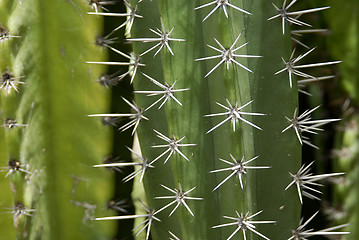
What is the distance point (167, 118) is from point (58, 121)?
1.23 ft

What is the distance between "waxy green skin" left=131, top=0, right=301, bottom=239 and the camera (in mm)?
1019

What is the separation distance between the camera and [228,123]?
1.02 m

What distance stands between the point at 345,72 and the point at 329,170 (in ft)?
1.30

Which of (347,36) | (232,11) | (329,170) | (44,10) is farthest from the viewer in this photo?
(329,170)

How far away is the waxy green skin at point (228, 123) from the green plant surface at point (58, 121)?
0.27 metres

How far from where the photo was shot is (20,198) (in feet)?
4.07

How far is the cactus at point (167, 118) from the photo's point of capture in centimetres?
102

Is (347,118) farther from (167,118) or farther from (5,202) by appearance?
(5,202)

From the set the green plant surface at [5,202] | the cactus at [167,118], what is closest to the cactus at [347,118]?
the cactus at [167,118]

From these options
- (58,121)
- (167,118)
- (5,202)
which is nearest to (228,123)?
(167,118)

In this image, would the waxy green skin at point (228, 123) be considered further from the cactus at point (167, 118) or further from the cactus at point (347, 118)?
the cactus at point (347, 118)

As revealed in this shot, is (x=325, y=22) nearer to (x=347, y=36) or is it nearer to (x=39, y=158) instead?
(x=347, y=36)

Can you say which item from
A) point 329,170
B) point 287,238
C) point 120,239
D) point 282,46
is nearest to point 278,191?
point 287,238

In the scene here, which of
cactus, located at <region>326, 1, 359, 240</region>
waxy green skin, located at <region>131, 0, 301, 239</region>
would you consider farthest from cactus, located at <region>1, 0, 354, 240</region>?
cactus, located at <region>326, 1, 359, 240</region>
